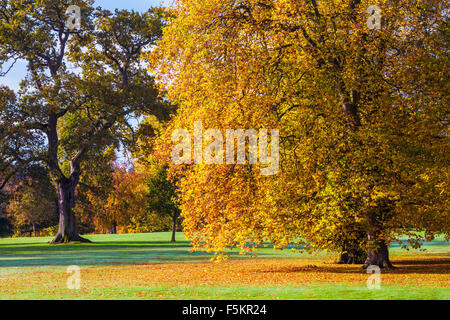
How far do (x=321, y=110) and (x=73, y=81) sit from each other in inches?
1125

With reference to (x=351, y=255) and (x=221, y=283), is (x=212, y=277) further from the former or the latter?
(x=351, y=255)

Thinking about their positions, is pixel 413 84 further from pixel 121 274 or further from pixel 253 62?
pixel 121 274

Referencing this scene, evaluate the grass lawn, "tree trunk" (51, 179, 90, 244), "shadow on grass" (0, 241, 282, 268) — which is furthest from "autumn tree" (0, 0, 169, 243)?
the grass lawn

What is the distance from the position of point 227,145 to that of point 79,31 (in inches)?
1246

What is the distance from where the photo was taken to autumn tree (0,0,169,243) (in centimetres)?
4369

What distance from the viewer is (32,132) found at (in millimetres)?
45906

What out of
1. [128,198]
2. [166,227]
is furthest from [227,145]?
[166,227]

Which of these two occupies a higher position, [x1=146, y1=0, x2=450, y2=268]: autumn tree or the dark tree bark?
[x1=146, y1=0, x2=450, y2=268]: autumn tree

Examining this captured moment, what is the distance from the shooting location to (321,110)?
2092cm

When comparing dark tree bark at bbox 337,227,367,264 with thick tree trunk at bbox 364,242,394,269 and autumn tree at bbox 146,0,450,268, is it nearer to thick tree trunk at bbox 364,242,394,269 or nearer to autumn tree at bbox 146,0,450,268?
thick tree trunk at bbox 364,242,394,269
